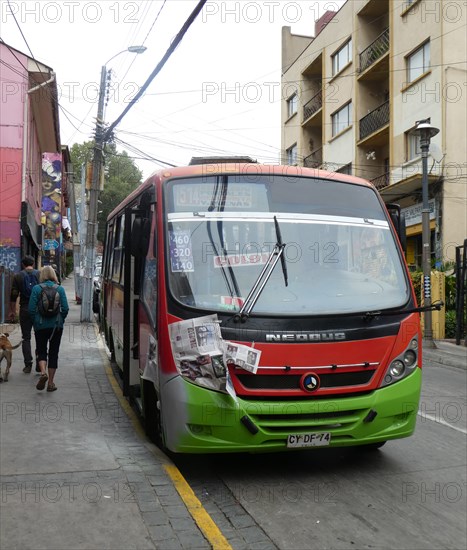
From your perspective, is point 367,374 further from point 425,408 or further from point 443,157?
point 443,157

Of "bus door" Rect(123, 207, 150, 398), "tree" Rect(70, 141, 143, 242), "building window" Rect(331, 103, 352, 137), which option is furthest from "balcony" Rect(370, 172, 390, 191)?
"tree" Rect(70, 141, 143, 242)

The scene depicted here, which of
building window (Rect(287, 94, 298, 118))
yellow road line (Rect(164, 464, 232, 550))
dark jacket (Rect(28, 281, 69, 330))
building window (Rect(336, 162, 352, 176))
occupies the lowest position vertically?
yellow road line (Rect(164, 464, 232, 550))

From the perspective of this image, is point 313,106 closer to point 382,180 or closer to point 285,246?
point 382,180

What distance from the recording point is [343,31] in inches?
1127

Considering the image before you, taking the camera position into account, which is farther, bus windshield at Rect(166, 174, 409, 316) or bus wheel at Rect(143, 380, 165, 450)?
bus wheel at Rect(143, 380, 165, 450)

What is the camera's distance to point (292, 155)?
1401 inches

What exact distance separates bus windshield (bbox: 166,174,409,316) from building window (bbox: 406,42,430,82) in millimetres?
18530

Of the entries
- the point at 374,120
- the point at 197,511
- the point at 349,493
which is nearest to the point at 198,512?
the point at 197,511

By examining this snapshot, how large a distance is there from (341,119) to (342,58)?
9.39 ft

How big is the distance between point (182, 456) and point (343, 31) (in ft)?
89.3

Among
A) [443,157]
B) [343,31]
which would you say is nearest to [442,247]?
[443,157]

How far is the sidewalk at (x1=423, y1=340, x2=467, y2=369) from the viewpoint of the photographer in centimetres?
1270

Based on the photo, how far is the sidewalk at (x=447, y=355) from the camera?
1270cm

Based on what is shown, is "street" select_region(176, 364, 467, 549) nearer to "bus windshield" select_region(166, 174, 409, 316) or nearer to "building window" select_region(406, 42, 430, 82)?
"bus windshield" select_region(166, 174, 409, 316)
